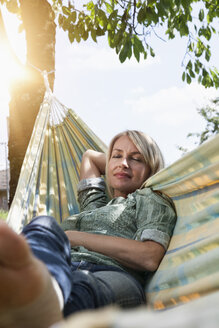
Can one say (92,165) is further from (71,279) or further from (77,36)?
(77,36)

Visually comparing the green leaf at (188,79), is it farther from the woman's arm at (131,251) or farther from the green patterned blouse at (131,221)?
the woman's arm at (131,251)

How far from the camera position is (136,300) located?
55.4 inches

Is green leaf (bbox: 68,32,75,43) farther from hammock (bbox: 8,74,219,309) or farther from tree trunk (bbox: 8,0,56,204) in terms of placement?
hammock (bbox: 8,74,219,309)

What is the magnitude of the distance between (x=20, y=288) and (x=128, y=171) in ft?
4.65

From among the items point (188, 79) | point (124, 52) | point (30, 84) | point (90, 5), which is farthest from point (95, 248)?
point (90, 5)

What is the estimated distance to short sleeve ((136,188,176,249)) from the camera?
1.62m

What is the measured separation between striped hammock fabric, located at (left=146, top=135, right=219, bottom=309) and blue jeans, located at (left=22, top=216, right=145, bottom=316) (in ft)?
0.40

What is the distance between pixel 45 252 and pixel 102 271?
1.55 feet

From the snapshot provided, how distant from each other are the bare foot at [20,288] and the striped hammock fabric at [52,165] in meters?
1.39

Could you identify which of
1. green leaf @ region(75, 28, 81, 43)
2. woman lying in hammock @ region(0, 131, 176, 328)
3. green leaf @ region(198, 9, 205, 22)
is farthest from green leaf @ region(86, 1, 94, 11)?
woman lying in hammock @ region(0, 131, 176, 328)

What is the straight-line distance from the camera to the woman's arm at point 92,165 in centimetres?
251

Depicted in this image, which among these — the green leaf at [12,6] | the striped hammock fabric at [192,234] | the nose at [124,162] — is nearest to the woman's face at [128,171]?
the nose at [124,162]

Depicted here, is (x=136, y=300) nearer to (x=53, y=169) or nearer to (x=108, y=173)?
(x=108, y=173)

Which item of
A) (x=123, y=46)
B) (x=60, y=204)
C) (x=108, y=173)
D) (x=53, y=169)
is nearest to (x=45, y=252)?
(x=108, y=173)
